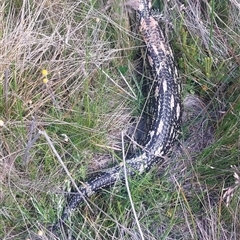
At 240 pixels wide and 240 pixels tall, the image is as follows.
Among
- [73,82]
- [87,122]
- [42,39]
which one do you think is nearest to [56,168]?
[87,122]

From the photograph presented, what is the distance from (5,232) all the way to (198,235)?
100cm

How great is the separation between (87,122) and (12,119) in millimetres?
406

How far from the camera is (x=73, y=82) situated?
2.89 metres

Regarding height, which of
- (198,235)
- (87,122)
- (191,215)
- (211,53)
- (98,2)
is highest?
(98,2)

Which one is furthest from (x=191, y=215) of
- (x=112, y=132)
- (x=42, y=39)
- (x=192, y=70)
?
(x=42, y=39)

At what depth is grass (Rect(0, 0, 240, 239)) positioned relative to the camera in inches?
104

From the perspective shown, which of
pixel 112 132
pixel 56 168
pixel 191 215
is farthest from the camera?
pixel 112 132

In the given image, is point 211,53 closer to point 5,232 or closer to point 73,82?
point 73,82

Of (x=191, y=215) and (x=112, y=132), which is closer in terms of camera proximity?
(x=191, y=215)

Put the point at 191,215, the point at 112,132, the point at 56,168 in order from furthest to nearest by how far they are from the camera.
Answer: the point at 112,132 < the point at 56,168 < the point at 191,215

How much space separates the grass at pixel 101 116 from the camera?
2.63 metres

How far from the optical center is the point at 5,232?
2.57 metres

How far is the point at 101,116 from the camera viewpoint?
2.86 m

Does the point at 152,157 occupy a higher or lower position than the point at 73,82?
lower
